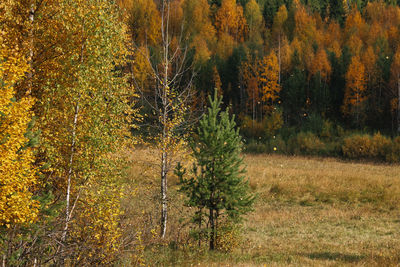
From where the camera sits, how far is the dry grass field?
1194cm

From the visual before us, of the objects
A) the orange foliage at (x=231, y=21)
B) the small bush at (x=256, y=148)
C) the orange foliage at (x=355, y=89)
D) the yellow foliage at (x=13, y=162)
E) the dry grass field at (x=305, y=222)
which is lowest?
the dry grass field at (x=305, y=222)

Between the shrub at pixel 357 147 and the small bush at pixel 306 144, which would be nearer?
the shrub at pixel 357 147

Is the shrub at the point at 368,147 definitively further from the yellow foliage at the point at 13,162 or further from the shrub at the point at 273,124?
the yellow foliage at the point at 13,162

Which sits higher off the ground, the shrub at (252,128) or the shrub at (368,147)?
the shrub at (252,128)

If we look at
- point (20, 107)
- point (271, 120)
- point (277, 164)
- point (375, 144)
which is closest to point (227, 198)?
point (20, 107)

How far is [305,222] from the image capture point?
60.5ft

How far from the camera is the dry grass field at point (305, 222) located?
11.9 m

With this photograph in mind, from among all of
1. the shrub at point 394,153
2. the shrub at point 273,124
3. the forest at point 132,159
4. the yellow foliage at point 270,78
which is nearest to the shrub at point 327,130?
the forest at point 132,159

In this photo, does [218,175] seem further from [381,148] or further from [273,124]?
[273,124]

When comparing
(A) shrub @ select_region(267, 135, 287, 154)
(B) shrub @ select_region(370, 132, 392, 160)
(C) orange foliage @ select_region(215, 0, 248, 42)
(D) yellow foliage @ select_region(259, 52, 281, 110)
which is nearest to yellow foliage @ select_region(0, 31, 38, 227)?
(A) shrub @ select_region(267, 135, 287, 154)

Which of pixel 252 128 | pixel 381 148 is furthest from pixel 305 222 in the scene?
pixel 252 128

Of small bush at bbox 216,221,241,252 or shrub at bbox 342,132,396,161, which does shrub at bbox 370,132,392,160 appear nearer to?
shrub at bbox 342,132,396,161

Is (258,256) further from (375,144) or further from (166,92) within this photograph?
(375,144)

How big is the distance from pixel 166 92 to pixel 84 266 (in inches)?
277
